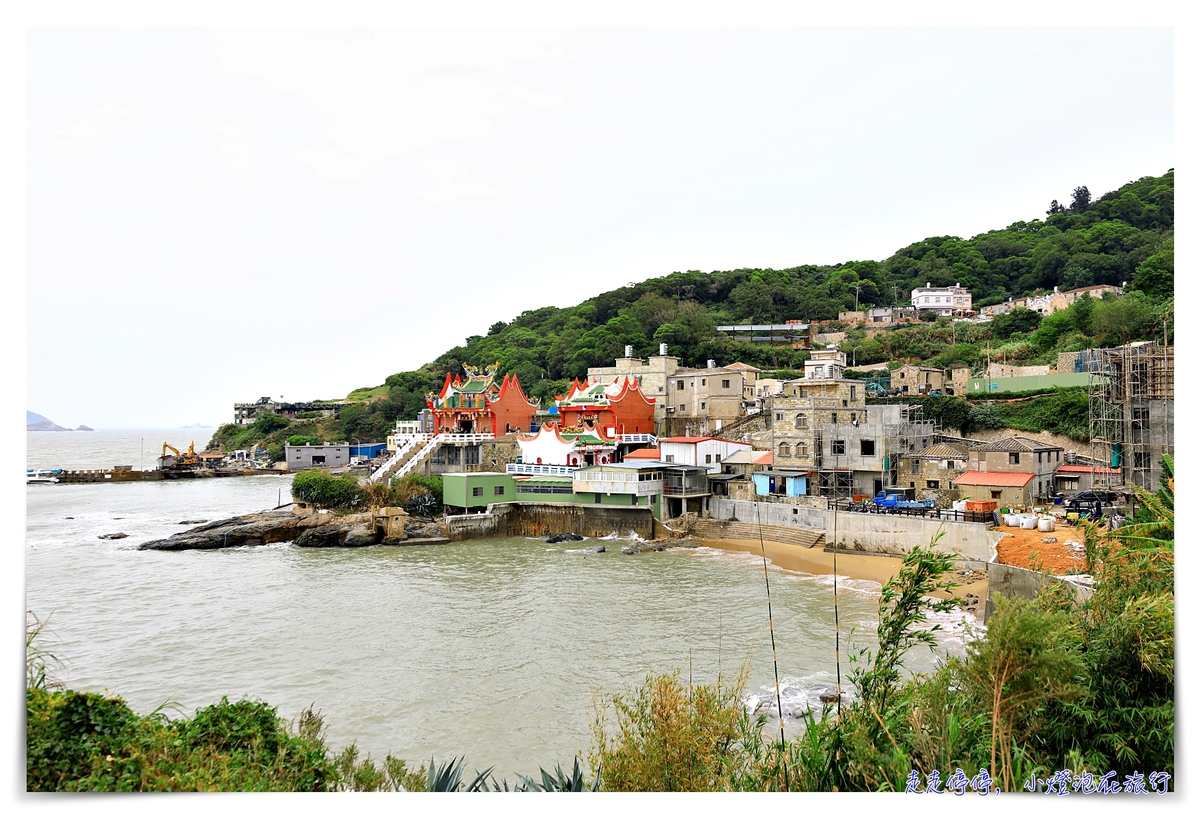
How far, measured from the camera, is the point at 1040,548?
57.6ft

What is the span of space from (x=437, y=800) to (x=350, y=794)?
831 mm

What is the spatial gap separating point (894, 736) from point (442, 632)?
12023mm

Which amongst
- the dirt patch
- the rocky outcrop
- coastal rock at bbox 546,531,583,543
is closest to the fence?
the dirt patch

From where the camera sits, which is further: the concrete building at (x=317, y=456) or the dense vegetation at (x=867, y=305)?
the concrete building at (x=317, y=456)

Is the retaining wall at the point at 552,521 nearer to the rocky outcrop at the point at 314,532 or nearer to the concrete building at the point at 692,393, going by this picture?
the rocky outcrop at the point at 314,532

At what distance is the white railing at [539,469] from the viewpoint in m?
31.3

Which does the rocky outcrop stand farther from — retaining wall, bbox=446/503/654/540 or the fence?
the fence

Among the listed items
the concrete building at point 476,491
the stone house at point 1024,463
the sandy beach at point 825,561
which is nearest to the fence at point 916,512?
the sandy beach at point 825,561

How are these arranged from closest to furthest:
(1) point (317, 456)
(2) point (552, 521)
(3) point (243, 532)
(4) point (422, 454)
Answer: (3) point (243, 532)
(2) point (552, 521)
(4) point (422, 454)
(1) point (317, 456)

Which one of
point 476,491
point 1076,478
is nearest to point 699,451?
point 476,491

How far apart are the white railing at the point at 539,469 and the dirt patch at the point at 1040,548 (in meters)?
16.7

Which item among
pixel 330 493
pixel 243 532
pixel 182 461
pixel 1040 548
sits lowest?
pixel 243 532

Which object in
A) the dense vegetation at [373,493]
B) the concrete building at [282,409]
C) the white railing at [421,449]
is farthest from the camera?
the concrete building at [282,409]

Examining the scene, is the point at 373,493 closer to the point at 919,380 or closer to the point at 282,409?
the point at 919,380
